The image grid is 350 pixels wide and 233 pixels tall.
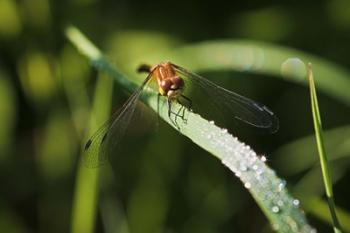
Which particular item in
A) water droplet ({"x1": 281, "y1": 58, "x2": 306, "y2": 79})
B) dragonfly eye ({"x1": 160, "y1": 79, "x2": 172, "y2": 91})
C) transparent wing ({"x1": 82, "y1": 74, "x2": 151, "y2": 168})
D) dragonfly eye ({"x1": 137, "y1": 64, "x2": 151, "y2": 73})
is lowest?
transparent wing ({"x1": 82, "y1": 74, "x2": 151, "y2": 168})

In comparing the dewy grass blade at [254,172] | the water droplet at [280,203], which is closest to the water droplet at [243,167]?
the dewy grass blade at [254,172]

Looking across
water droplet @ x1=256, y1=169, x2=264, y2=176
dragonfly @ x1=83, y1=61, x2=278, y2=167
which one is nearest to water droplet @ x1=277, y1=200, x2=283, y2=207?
water droplet @ x1=256, y1=169, x2=264, y2=176

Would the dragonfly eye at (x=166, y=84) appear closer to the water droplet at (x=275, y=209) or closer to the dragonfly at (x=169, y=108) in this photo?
the dragonfly at (x=169, y=108)

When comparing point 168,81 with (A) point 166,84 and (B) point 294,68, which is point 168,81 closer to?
(A) point 166,84

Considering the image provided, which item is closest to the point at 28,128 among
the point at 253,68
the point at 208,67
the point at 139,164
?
the point at 139,164

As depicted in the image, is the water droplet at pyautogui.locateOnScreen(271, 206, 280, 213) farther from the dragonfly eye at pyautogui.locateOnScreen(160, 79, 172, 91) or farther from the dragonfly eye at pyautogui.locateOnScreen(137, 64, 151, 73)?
the dragonfly eye at pyautogui.locateOnScreen(137, 64, 151, 73)

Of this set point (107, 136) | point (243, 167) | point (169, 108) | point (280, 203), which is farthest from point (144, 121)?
point (280, 203)

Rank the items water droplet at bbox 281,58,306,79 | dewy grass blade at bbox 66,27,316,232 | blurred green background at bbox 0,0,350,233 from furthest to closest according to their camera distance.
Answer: blurred green background at bbox 0,0,350,233 → water droplet at bbox 281,58,306,79 → dewy grass blade at bbox 66,27,316,232

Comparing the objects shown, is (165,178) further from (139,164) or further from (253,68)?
(253,68)
